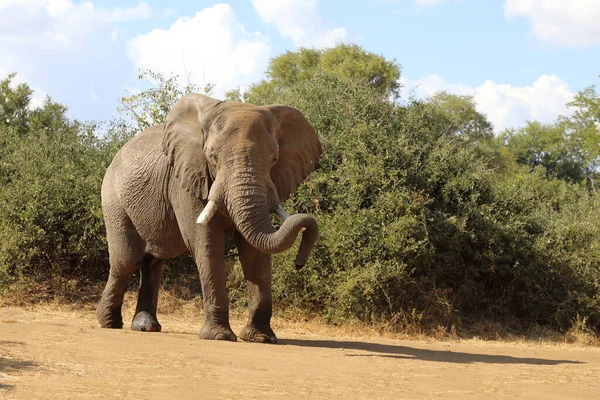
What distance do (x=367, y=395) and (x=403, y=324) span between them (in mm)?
6197

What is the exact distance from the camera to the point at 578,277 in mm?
13969

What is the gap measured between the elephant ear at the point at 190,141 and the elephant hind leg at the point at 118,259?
4.59 feet

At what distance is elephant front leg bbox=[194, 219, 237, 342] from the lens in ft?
30.2

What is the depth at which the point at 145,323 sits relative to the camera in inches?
414

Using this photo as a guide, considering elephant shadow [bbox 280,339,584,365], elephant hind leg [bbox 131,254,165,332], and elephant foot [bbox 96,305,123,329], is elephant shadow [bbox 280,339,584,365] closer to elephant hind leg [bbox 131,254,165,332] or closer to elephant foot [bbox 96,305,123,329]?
elephant hind leg [bbox 131,254,165,332]

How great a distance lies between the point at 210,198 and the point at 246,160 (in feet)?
1.91

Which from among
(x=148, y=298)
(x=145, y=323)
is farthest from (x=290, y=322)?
(x=145, y=323)

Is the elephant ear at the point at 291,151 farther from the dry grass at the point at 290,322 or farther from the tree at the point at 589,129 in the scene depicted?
the tree at the point at 589,129

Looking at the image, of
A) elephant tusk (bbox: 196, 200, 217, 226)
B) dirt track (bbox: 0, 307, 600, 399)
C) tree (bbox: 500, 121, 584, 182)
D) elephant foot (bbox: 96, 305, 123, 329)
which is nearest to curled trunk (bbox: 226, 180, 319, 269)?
elephant tusk (bbox: 196, 200, 217, 226)

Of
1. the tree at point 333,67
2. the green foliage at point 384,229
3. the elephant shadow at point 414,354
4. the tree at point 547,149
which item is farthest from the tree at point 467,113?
the elephant shadow at point 414,354

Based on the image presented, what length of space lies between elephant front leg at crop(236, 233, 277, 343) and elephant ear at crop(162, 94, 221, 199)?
80 centimetres

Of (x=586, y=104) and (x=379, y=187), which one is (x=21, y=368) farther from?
(x=586, y=104)

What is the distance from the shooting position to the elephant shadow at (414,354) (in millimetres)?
9523

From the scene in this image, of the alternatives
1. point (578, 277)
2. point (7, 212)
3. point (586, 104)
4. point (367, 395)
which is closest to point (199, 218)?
point (367, 395)
